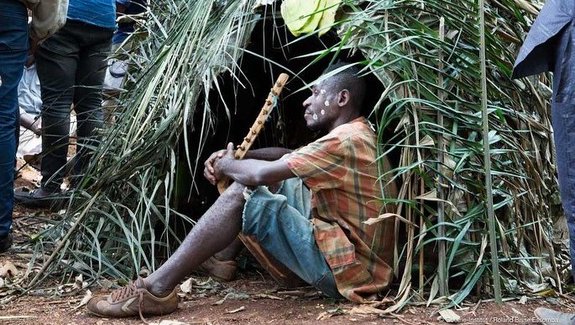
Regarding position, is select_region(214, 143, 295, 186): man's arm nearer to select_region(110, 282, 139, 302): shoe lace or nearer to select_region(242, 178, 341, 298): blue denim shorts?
select_region(242, 178, 341, 298): blue denim shorts

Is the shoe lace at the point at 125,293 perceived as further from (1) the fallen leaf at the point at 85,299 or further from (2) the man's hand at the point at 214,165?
(2) the man's hand at the point at 214,165

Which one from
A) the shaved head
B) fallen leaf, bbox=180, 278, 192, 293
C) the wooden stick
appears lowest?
fallen leaf, bbox=180, 278, 192, 293

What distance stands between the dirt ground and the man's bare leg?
151 mm

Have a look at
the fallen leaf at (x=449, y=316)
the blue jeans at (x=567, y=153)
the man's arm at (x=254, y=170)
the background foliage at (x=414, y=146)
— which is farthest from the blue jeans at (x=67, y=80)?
the blue jeans at (x=567, y=153)

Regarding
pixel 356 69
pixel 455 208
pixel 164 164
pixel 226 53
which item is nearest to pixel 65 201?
pixel 164 164

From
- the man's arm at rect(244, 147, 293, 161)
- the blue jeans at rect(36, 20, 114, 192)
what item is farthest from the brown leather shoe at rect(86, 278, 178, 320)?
the blue jeans at rect(36, 20, 114, 192)

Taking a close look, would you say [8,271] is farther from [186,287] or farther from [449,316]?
[449,316]

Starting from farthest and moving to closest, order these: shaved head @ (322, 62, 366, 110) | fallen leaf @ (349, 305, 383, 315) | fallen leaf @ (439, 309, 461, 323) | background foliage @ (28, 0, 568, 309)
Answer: shaved head @ (322, 62, 366, 110)
background foliage @ (28, 0, 568, 309)
fallen leaf @ (349, 305, 383, 315)
fallen leaf @ (439, 309, 461, 323)

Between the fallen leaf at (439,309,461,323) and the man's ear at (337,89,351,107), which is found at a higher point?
the man's ear at (337,89,351,107)

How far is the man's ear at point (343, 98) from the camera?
3.60m

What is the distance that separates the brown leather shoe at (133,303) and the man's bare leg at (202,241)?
0.03 metres

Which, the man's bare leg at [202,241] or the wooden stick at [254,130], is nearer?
the man's bare leg at [202,241]


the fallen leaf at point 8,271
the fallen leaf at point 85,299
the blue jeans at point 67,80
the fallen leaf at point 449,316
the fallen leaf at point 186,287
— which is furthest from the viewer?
the blue jeans at point 67,80

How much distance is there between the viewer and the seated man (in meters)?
3.28
